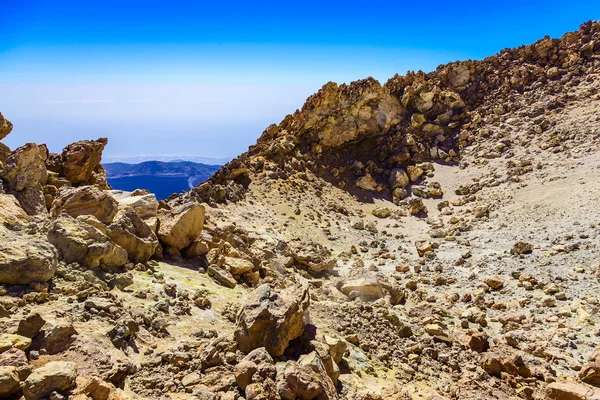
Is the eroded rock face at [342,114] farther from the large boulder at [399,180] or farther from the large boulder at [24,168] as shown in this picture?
the large boulder at [24,168]

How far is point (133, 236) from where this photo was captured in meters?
9.66

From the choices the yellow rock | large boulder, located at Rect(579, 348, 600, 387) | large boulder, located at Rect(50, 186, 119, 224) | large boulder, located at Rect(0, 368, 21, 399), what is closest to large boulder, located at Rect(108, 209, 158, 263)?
large boulder, located at Rect(50, 186, 119, 224)

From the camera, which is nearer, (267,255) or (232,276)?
(232,276)

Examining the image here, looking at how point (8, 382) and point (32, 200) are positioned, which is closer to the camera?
point (8, 382)

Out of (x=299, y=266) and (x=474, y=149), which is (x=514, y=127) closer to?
(x=474, y=149)

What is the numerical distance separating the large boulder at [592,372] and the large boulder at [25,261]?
9.81 m

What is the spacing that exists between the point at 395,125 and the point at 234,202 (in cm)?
1633

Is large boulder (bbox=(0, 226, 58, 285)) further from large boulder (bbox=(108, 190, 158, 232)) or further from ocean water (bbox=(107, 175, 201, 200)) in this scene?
ocean water (bbox=(107, 175, 201, 200))

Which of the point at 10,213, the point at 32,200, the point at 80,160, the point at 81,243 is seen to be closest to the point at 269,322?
the point at 81,243

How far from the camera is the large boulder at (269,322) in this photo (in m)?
6.01

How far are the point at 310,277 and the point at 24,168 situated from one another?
9270mm

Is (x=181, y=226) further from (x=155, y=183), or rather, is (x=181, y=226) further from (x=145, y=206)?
(x=155, y=183)

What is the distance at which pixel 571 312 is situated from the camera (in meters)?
10.7

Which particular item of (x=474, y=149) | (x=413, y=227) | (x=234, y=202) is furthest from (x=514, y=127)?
(x=234, y=202)
